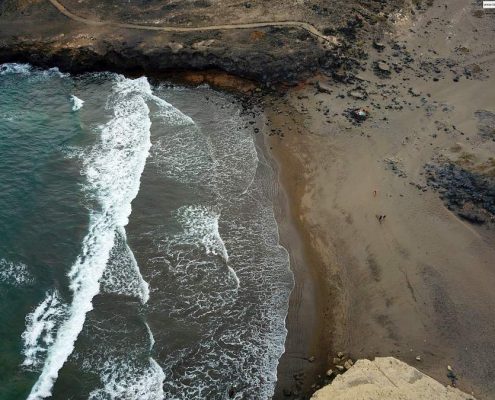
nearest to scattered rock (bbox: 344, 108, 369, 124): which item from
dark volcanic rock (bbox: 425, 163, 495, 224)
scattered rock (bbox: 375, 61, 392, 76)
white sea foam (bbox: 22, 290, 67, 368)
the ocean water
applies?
scattered rock (bbox: 375, 61, 392, 76)

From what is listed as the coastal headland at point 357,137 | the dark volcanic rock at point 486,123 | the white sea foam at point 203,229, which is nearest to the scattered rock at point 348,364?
the coastal headland at point 357,137

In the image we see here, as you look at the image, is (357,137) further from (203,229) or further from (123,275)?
(123,275)

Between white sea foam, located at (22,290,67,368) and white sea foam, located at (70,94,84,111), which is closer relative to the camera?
white sea foam, located at (22,290,67,368)

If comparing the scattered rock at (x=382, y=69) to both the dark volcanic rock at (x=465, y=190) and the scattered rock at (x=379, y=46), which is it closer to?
the scattered rock at (x=379, y=46)

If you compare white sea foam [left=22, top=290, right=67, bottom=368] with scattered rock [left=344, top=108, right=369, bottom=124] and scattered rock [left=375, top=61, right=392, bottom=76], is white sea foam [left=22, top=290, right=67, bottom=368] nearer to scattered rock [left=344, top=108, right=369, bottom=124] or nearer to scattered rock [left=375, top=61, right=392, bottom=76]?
scattered rock [left=344, top=108, right=369, bottom=124]

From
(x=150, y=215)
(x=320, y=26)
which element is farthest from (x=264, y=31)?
(x=150, y=215)
